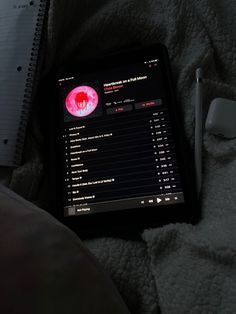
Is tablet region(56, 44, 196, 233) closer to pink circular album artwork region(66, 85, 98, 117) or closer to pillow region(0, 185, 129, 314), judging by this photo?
pink circular album artwork region(66, 85, 98, 117)

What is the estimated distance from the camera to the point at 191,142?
2.23 ft

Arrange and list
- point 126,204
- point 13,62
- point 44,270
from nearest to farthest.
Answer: point 44,270, point 126,204, point 13,62

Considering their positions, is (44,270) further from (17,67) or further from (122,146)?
(17,67)

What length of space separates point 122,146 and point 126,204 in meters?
0.10

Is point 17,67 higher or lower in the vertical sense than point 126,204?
higher

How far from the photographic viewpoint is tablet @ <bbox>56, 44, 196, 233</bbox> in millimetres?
642

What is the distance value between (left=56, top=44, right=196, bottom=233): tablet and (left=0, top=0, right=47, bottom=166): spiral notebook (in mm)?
61

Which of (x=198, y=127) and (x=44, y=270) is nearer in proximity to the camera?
(x=44, y=270)

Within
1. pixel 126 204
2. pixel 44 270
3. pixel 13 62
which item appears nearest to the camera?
pixel 44 270

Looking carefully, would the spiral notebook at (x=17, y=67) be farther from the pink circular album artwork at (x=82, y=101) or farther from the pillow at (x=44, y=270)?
the pillow at (x=44, y=270)

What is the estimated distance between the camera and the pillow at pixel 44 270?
0.39 metres

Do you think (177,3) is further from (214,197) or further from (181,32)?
(214,197)

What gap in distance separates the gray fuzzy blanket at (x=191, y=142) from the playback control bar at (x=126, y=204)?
0.16ft

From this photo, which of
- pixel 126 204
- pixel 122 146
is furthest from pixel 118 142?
pixel 126 204
